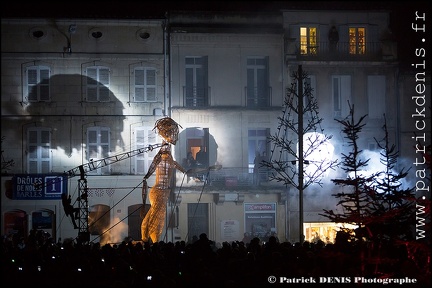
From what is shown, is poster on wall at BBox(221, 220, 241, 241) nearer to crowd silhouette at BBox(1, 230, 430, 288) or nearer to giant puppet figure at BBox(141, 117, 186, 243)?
giant puppet figure at BBox(141, 117, 186, 243)

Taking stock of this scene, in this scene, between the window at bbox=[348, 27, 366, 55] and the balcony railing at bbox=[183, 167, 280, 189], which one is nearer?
the balcony railing at bbox=[183, 167, 280, 189]

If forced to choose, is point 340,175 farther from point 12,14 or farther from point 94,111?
point 12,14

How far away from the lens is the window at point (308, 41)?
31109mm

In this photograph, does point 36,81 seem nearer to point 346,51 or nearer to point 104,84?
point 104,84

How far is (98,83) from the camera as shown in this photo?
30062mm

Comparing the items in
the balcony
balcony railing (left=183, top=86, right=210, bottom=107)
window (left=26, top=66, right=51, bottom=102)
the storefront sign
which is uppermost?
the balcony

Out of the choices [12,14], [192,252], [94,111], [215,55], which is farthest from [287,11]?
[192,252]

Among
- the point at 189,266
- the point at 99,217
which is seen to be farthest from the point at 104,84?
the point at 189,266

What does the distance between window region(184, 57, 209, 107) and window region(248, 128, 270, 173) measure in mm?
2699

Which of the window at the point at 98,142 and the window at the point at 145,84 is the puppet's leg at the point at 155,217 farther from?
the window at the point at 145,84

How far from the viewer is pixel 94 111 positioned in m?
30.0

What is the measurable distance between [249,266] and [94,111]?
710 inches

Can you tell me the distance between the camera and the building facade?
96.9ft

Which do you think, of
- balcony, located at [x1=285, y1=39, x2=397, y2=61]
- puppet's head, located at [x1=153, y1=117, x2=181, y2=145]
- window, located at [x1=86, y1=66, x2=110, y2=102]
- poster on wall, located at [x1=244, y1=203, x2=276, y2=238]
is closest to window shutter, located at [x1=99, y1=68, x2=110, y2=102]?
window, located at [x1=86, y1=66, x2=110, y2=102]
